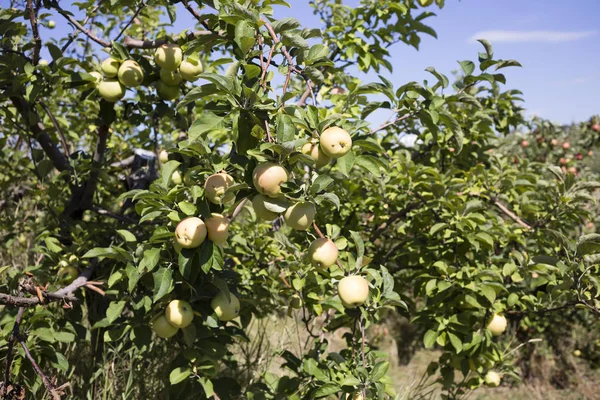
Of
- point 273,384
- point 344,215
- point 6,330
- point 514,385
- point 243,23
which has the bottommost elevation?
point 514,385

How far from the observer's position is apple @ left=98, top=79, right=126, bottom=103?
222 centimetres

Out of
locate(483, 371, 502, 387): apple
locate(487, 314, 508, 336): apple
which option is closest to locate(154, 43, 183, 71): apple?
locate(487, 314, 508, 336): apple

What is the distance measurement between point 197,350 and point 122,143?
2633 millimetres

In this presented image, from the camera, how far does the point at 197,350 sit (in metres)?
1.89

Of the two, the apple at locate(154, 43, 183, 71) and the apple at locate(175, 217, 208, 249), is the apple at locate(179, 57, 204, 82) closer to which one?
the apple at locate(154, 43, 183, 71)

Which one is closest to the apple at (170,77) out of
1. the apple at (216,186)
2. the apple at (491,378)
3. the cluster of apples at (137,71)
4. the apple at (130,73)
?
the cluster of apples at (137,71)

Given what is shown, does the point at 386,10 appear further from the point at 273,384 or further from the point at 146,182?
the point at 273,384

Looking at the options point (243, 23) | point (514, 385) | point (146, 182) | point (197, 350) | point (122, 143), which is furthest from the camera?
point (514, 385)

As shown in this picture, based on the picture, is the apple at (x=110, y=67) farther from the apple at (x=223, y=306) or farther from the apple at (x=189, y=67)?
the apple at (x=223, y=306)

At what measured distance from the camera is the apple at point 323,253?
154cm

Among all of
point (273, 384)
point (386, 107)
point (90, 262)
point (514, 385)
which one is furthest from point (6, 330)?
point (514, 385)

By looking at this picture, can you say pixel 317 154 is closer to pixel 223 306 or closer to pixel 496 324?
pixel 223 306

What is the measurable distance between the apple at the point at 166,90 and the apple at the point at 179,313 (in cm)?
113

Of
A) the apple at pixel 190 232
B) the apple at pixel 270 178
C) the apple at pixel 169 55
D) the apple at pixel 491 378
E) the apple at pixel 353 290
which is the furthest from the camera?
the apple at pixel 491 378
